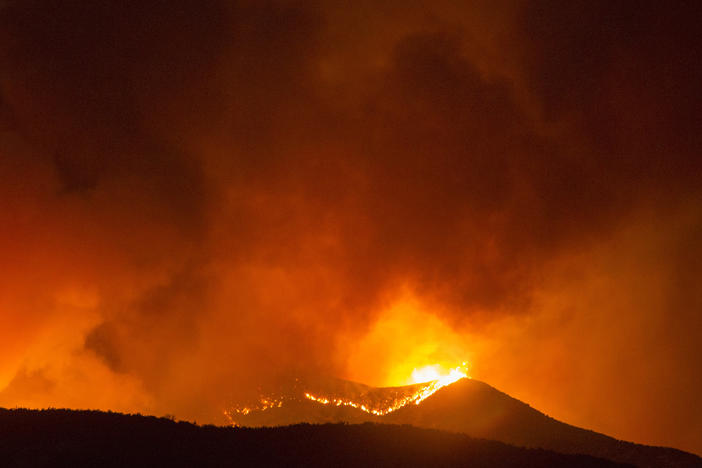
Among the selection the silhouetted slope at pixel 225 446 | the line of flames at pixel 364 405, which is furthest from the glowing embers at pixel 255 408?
the silhouetted slope at pixel 225 446

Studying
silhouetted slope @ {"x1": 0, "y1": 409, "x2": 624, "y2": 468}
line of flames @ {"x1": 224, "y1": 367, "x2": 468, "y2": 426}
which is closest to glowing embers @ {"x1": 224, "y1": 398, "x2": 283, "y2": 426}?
line of flames @ {"x1": 224, "y1": 367, "x2": 468, "y2": 426}

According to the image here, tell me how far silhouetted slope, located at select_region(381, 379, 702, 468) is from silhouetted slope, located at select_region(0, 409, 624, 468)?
51.6m

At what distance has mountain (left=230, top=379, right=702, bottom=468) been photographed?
88.7m

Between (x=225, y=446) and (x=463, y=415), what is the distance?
84908mm

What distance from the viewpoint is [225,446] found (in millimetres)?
31906

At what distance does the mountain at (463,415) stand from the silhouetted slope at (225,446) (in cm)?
5281

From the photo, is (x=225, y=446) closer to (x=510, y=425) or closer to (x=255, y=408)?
(x=510, y=425)

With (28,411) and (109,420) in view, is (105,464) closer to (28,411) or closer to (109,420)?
(109,420)

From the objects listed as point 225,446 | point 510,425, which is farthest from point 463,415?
point 225,446

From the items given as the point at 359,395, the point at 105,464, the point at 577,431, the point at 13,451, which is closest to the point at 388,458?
the point at 105,464

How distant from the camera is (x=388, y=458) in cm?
3309

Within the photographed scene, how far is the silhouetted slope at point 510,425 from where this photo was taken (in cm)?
8525

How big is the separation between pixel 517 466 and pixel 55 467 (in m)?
17.6

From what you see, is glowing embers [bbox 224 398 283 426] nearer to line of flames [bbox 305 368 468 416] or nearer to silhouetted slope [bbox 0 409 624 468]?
line of flames [bbox 305 368 468 416]
